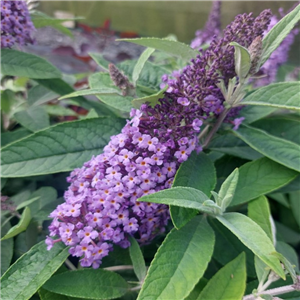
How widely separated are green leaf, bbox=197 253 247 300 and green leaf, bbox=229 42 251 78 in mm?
423

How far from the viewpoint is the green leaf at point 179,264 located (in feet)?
2.18

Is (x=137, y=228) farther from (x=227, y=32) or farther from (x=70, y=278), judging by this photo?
(x=227, y=32)

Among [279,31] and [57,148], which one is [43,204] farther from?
[279,31]

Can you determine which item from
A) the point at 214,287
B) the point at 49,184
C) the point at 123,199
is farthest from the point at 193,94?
the point at 49,184

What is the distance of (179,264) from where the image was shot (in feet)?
2.36

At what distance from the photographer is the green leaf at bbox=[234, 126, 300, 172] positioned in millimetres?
892

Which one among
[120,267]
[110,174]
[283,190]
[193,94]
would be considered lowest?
[120,267]

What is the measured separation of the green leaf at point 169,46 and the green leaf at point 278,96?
19cm

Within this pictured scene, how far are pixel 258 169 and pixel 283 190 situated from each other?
0.15 metres

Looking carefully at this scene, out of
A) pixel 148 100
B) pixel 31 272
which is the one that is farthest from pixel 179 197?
pixel 31 272

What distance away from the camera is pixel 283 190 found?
1037mm

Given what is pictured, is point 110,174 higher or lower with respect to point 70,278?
higher

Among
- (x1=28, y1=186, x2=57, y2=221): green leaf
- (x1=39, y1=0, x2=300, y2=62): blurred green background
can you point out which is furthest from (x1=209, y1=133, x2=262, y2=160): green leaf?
(x1=39, y1=0, x2=300, y2=62): blurred green background

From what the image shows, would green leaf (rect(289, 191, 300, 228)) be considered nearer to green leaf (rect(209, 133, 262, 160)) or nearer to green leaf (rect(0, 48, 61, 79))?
green leaf (rect(209, 133, 262, 160))
